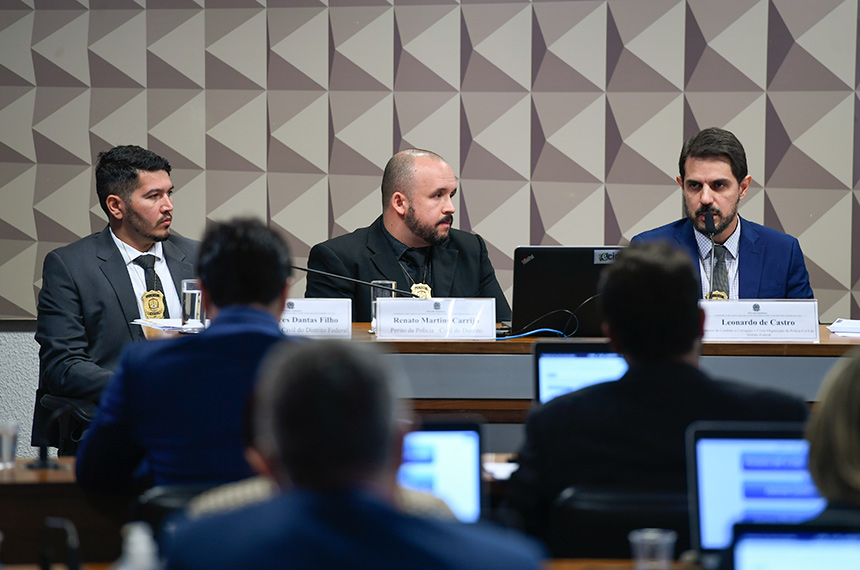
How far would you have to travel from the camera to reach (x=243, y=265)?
1831 millimetres

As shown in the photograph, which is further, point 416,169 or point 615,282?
point 416,169

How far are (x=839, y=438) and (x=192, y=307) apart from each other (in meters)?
2.13

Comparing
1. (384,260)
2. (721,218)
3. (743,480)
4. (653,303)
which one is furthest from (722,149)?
(743,480)

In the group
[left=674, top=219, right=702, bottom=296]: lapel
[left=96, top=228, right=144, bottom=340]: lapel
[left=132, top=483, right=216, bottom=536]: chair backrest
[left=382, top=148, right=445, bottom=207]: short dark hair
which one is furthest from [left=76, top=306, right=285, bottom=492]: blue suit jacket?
[left=674, top=219, right=702, bottom=296]: lapel

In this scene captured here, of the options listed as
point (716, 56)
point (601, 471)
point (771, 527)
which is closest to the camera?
point (771, 527)

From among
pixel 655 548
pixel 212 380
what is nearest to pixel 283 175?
pixel 212 380

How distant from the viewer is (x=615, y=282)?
67.5 inches

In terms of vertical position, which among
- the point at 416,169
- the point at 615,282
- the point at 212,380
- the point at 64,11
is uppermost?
the point at 64,11

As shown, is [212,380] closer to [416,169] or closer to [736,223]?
[416,169]

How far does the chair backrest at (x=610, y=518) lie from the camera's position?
58.0 inches

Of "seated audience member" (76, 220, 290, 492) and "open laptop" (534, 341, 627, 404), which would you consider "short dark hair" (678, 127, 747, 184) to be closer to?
"open laptop" (534, 341, 627, 404)

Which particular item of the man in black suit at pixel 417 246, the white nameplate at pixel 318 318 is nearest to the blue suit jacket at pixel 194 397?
the white nameplate at pixel 318 318

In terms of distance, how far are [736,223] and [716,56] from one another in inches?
45.3

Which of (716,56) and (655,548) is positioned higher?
(716,56)
